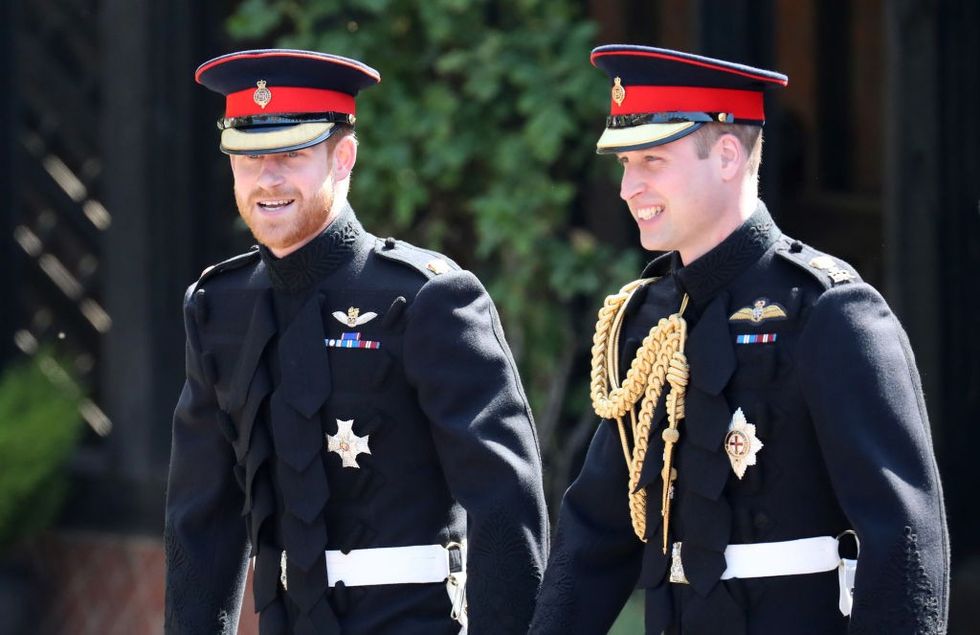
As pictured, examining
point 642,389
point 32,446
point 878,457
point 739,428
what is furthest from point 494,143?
point 878,457

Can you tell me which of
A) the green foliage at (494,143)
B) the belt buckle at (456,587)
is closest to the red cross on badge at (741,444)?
the belt buckle at (456,587)

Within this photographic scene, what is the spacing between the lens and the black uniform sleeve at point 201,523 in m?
3.71

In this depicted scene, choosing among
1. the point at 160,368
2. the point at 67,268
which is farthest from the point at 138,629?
the point at 67,268

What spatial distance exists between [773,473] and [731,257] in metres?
0.37

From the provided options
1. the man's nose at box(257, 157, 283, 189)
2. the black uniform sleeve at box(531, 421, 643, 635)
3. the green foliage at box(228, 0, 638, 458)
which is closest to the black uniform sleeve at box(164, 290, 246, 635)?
the man's nose at box(257, 157, 283, 189)

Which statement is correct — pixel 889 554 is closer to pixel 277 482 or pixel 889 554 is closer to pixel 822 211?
pixel 277 482

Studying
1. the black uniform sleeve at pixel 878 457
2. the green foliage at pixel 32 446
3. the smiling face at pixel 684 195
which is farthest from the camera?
the green foliage at pixel 32 446

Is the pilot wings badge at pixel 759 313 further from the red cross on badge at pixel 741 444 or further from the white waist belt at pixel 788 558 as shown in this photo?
the white waist belt at pixel 788 558

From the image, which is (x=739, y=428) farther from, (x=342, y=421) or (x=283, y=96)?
(x=283, y=96)

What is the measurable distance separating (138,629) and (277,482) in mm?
3666

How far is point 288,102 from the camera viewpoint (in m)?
3.62

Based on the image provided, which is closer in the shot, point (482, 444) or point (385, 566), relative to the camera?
point (482, 444)

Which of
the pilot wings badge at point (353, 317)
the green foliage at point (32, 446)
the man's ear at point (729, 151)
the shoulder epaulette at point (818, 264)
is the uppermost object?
the man's ear at point (729, 151)

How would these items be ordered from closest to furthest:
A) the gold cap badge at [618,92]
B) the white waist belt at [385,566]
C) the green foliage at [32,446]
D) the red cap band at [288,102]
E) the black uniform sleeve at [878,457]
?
1. the black uniform sleeve at [878,457]
2. the gold cap badge at [618,92]
3. the white waist belt at [385,566]
4. the red cap band at [288,102]
5. the green foliage at [32,446]
